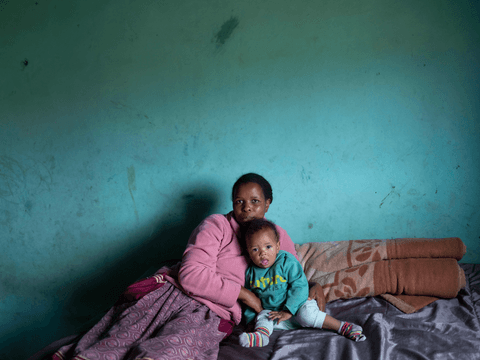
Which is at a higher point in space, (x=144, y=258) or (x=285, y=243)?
(x=285, y=243)

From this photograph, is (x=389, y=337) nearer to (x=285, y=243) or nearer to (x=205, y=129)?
(x=285, y=243)

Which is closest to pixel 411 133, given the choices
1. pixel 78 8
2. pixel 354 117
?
pixel 354 117

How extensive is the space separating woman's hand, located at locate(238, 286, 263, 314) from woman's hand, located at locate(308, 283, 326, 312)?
274mm

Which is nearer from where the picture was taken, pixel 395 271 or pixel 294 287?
pixel 294 287

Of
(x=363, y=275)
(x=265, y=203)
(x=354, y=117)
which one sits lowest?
(x=363, y=275)

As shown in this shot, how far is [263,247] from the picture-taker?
1.62m

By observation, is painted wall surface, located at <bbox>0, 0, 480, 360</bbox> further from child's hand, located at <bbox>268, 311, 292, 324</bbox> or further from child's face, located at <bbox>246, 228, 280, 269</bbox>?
child's hand, located at <bbox>268, 311, 292, 324</bbox>

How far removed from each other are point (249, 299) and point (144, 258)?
1.03 metres

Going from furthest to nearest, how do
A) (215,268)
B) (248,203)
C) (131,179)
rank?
(131,179), (248,203), (215,268)

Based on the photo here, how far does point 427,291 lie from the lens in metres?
1.75

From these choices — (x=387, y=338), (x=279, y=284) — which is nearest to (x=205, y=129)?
(x=279, y=284)

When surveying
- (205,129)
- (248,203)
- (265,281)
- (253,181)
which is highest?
(205,129)

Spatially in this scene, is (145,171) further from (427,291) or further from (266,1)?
(427,291)

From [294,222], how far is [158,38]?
5.20ft
